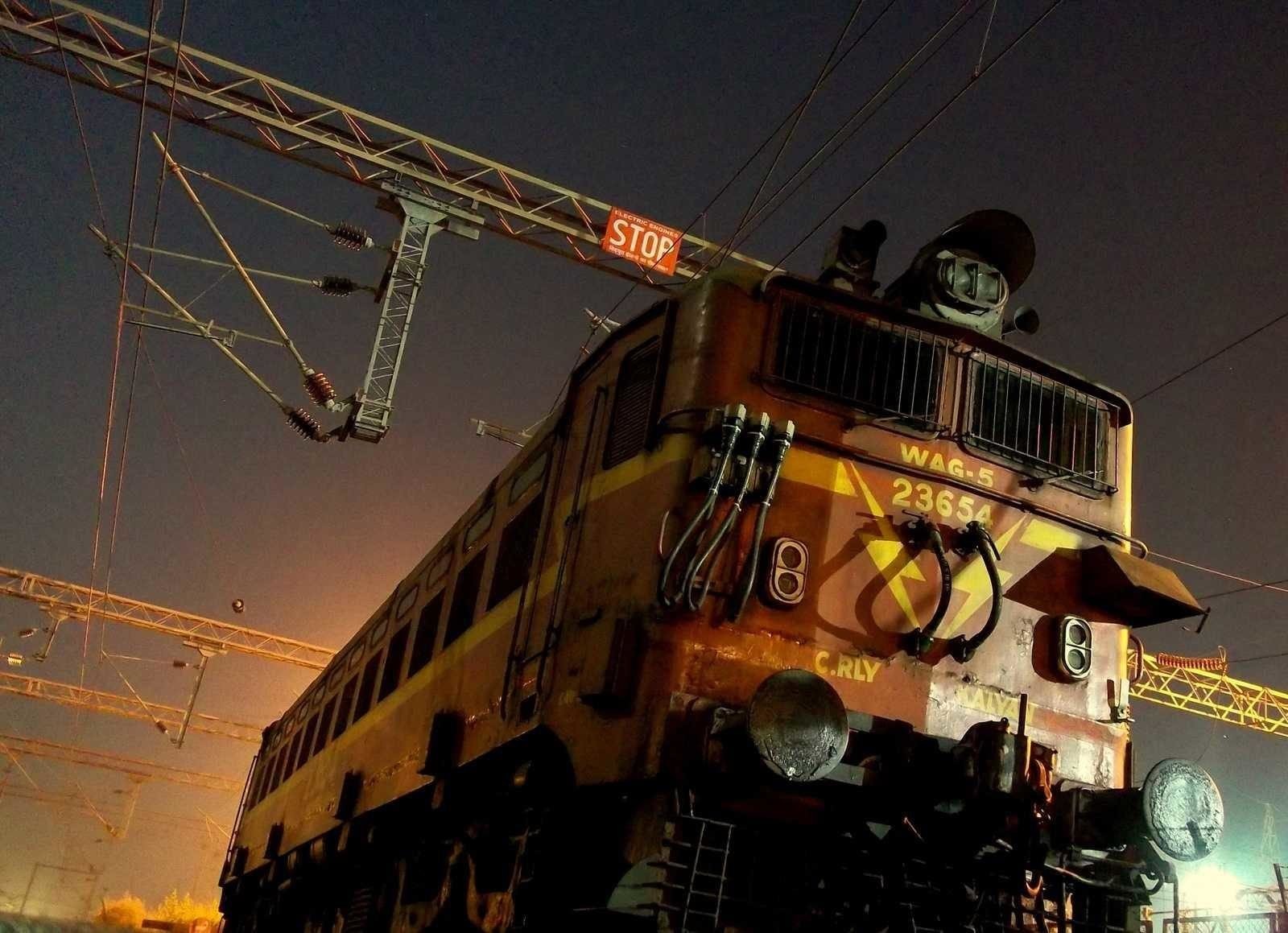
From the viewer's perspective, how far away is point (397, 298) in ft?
39.5

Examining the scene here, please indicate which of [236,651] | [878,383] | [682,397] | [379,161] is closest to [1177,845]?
[878,383]

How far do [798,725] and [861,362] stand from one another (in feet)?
7.85

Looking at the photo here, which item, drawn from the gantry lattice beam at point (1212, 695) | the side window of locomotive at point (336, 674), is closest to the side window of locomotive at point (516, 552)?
the side window of locomotive at point (336, 674)

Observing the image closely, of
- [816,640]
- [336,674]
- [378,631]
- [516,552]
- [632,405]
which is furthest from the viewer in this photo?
[336,674]

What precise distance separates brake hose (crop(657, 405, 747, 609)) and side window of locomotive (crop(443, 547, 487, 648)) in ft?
8.92

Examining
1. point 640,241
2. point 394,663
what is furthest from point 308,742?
point 640,241

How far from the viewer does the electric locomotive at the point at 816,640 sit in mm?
4500

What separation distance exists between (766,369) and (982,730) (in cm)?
216

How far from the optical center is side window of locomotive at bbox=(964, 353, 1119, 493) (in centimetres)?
607

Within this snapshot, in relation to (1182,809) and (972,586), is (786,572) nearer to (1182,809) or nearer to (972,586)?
(972,586)

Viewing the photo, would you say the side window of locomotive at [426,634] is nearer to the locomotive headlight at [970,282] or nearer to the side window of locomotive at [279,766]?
the locomotive headlight at [970,282]

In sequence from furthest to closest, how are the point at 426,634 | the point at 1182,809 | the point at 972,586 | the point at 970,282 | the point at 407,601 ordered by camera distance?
1. the point at 407,601
2. the point at 426,634
3. the point at 970,282
4. the point at 972,586
5. the point at 1182,809

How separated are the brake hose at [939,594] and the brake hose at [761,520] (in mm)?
863

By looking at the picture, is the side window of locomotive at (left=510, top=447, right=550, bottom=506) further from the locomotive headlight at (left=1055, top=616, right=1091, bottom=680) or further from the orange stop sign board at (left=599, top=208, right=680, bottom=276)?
the orange stop sign board at (left=599, top=208, right=680, bottom=276)
